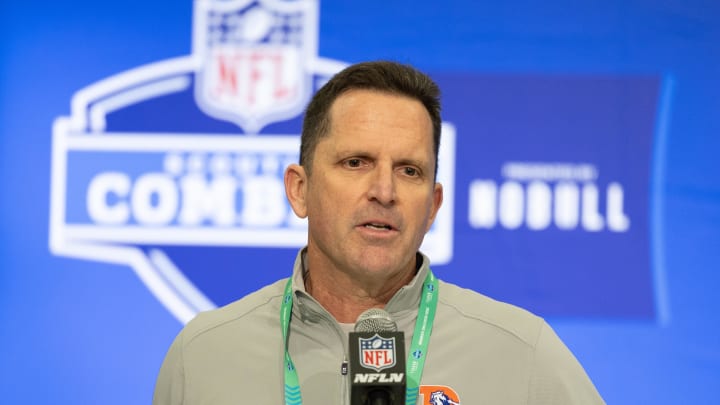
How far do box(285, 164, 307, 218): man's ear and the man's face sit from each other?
78 mm

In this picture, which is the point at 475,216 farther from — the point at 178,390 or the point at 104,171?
the point at 178,390

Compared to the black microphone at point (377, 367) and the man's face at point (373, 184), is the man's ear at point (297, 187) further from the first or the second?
the black microphone at point (377, 367)

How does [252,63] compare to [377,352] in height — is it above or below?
above

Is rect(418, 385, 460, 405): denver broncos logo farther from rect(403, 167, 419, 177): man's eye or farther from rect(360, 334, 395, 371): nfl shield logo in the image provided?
rect(403, 167, 419, 177): man's eye

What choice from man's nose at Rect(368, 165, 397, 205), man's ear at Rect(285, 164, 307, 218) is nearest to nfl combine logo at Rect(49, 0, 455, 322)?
man's ear at Rect(285, 164, 307, 218)

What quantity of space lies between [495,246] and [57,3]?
6.74 feet

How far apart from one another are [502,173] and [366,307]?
1.71m

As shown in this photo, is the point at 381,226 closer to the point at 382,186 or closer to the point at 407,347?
the point at 382,186

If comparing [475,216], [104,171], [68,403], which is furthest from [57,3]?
[475,216]

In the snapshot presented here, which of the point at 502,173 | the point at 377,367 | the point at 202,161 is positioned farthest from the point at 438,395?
the point at 202,161

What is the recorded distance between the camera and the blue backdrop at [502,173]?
352 cm

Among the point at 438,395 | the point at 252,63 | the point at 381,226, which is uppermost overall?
the point at 252,63

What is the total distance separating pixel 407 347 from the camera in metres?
1.90

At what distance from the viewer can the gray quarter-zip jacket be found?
6.07ft
